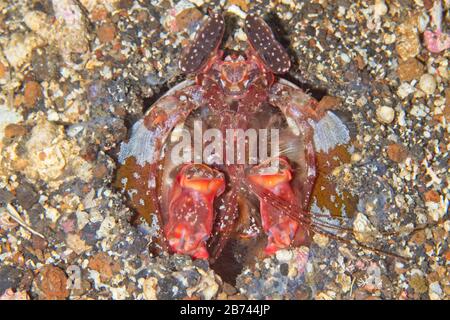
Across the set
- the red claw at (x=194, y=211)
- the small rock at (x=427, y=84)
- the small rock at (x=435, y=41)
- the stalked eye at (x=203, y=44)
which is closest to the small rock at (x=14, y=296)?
the red claw at (x=194, y=211)

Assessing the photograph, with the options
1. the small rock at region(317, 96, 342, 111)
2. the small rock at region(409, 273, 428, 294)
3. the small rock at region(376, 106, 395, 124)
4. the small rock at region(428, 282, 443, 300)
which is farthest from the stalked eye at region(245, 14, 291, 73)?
the small rock at region(428, 282, 443, 300)

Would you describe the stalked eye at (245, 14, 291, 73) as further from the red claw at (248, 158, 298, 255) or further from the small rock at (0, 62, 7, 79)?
the small rock at (0, 62, 7, 79)

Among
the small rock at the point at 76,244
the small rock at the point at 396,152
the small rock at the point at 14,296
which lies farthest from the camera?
the small rock at the point at 396,152

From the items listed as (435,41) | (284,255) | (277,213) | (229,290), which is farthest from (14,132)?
(435,41)

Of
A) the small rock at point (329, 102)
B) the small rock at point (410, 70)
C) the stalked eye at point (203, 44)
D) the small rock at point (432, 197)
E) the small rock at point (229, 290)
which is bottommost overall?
the small rock at point (229, 290)

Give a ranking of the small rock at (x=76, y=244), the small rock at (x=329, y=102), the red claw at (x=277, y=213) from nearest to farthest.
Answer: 1. the small rock at (x=76, y=244)
2. the red claw at (x=277, y=213)
3. the small rock at (x=329, y=102)

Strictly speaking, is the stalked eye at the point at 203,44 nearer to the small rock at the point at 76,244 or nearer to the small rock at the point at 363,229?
the small rock at the point at 76,244

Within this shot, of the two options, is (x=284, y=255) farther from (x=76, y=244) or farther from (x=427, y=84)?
(x=427, y=84)
